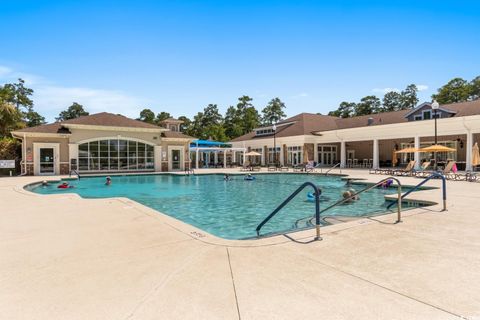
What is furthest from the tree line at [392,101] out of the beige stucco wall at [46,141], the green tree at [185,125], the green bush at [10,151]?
the green bush at [10,151]

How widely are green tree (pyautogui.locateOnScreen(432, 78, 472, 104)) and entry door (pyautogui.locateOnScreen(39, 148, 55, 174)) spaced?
5395cm

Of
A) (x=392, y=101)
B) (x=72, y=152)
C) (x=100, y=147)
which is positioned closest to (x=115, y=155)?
(x=100, y=147)

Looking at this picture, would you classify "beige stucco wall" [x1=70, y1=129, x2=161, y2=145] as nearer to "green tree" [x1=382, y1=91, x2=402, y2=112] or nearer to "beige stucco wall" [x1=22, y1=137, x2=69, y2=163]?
"beige stucco wall" [x1=22, y1=137, x2=69, y2=163]

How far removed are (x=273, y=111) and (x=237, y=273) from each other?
58.4 m

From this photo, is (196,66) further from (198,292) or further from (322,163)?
(322,163)

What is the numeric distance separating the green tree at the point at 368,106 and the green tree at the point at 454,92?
400 inches

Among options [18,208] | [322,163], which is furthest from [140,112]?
[18,208]

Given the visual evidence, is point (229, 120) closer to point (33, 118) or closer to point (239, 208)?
point (33, 118)

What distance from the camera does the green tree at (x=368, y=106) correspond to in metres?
56.5

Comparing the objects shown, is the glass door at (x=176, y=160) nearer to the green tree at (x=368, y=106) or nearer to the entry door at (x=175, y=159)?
the entry door at (x=175, y=159)

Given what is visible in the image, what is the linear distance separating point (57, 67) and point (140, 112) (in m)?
46.7

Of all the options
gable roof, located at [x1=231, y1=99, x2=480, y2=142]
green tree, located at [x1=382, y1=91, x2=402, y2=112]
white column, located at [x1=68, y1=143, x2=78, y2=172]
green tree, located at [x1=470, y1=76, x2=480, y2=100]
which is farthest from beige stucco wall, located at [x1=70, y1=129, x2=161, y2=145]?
green tree, located at [x1=470, y1=76, x2=480, y2=100]

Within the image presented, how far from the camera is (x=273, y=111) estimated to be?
60.0 meters

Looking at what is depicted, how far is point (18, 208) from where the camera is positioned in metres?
7.66
